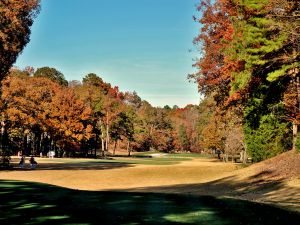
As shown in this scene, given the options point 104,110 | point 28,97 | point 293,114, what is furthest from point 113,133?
point 293,114

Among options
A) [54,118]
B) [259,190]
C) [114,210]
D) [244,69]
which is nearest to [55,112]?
[54,118]

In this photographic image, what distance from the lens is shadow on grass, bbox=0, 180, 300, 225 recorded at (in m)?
10.7

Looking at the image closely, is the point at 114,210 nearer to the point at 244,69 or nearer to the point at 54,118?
the point at 244,69

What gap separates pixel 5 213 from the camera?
11.1 m

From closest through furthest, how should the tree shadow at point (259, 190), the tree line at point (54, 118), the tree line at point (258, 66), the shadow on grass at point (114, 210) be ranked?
the shadow on grass at point (114, 210)
the tree shadow at point (259, 190)
the tree line at point (258, 66)
the tree line at point (54, 118)

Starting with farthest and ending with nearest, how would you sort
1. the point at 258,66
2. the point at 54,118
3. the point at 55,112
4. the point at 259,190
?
1. the point at 54,118
2. the point at 55,112
3. the point at 258,66
4. the point at 259,190

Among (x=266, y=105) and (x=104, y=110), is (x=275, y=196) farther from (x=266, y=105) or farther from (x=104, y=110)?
(x=104, y=110)

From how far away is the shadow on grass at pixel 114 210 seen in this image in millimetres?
10734

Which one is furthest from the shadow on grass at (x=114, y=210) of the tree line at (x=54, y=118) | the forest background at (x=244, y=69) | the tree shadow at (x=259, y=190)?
the tree line at (x=54, y=118)

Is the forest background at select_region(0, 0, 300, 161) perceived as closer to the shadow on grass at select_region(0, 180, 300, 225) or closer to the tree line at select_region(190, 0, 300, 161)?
the tree line at select_region(190, 0, 300, 161)

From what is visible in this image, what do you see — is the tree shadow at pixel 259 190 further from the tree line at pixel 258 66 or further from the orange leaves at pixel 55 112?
the orange leaves at pixel 55 112

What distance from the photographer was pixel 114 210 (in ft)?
40.1

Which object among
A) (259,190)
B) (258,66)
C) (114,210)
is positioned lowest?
(259,190)

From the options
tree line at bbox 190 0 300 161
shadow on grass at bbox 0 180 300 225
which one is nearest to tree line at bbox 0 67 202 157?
tree line at bbox 190 0 300 161
